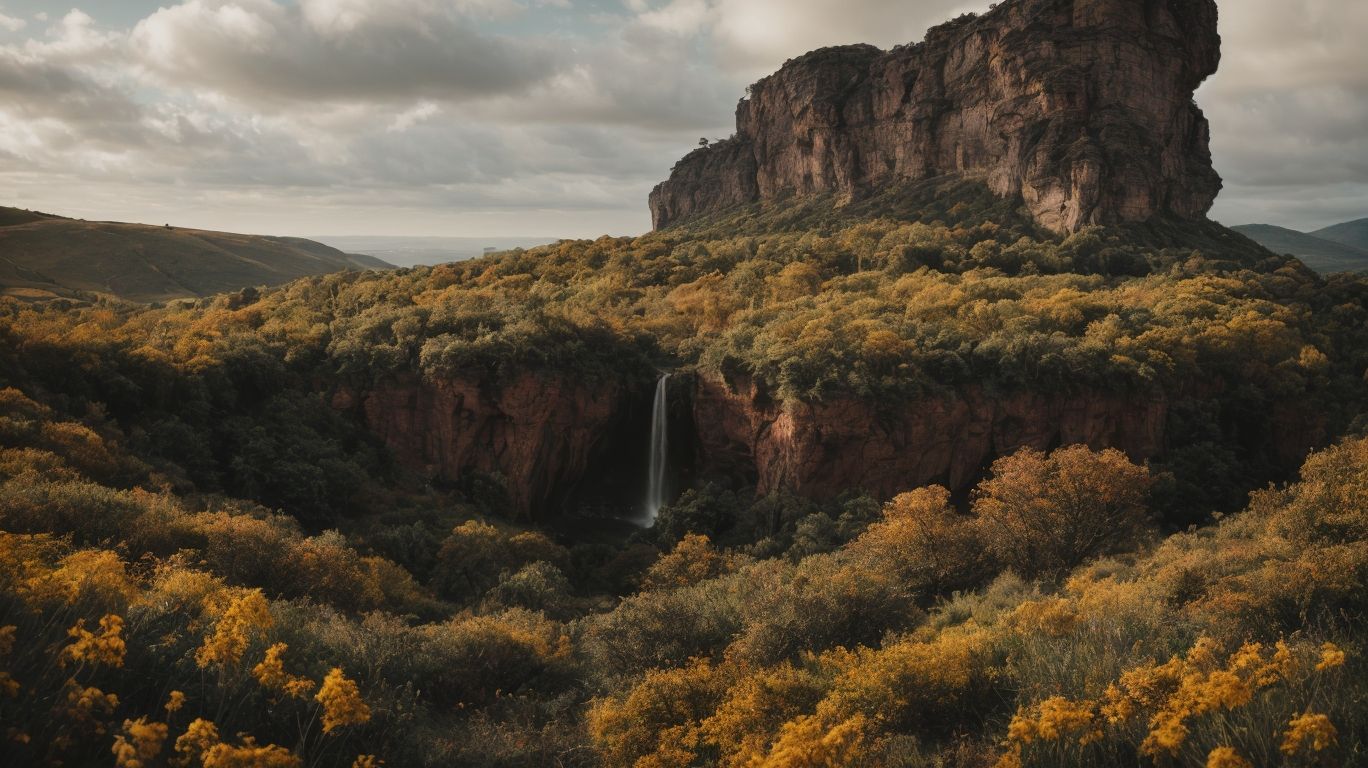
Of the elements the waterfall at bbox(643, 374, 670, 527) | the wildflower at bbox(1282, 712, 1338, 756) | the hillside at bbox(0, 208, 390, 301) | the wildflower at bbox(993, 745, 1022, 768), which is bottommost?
the waterfall at bbox(643, 374, 670, 527)

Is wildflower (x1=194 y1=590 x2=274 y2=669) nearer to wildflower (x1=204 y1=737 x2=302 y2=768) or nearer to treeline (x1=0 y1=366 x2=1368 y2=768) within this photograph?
treeline (x1=0 y1=366 x2=1368 y2=768)

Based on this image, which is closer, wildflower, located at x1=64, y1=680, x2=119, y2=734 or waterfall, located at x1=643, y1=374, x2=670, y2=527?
wildflower, located at x1=64, y1=680, x2=119, y2=734

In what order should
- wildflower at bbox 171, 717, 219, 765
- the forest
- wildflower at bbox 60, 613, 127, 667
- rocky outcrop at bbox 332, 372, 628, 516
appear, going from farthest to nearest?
rocky outcrop at bbox 332, 372, 628, 516
the forest
wildflower at bbox 60, 613, 127, 667
wildflower at bbox 171, 717, 219, 765

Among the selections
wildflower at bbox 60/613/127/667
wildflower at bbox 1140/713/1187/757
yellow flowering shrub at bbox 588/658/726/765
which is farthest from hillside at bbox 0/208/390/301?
wildflower at bbox 1140/713/1187/757

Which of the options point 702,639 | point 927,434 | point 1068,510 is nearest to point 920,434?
point 927,434

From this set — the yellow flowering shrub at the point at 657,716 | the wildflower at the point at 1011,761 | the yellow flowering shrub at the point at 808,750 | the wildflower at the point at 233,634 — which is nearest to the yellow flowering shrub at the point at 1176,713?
the wildflower at the point at 1011,761

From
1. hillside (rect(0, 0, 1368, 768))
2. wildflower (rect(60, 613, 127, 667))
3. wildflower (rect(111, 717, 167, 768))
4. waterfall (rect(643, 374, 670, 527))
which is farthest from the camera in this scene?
waterfall (rect(643, 374, 670, 527))

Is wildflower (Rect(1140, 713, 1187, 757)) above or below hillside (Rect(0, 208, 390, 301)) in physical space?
below
